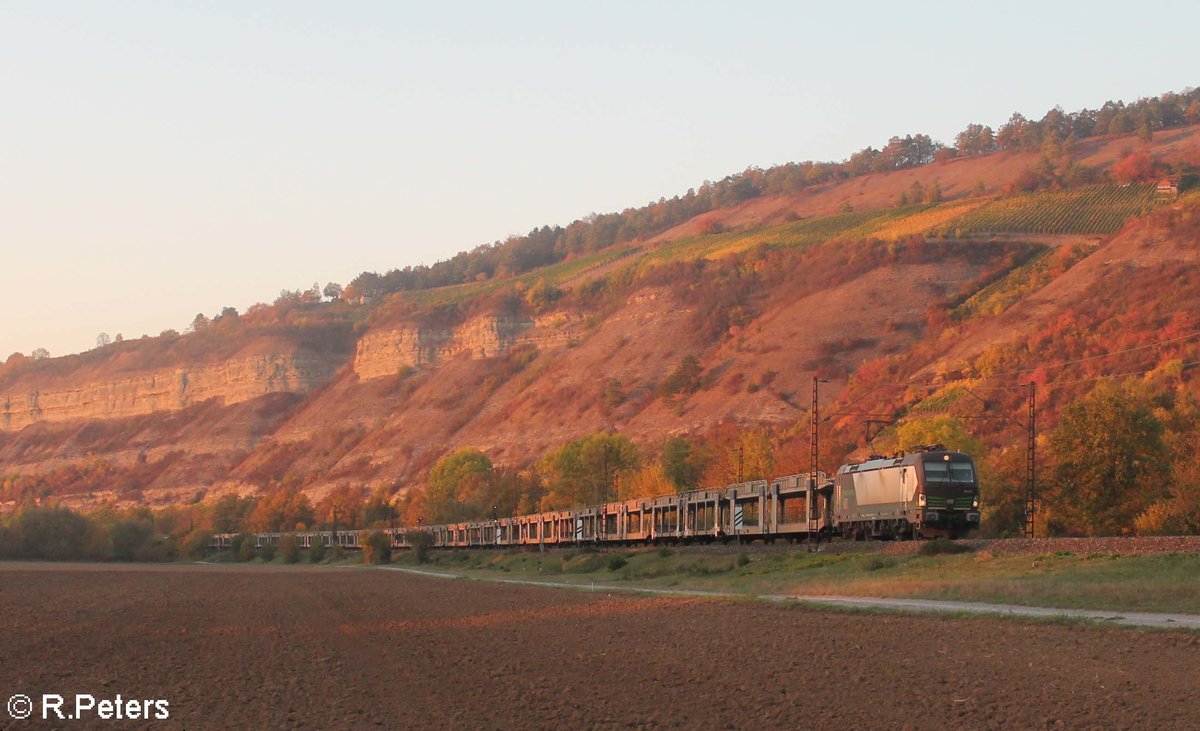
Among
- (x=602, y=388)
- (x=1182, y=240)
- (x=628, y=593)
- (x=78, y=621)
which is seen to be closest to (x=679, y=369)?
(x=602, y=388)

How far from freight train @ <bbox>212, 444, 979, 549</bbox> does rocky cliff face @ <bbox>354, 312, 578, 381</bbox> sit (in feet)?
366

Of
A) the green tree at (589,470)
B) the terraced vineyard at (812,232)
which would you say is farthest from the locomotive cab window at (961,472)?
the terraced vineyard at (812,232)

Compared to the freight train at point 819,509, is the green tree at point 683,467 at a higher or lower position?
higher

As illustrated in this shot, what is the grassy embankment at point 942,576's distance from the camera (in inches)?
971

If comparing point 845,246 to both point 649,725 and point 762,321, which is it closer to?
point 762,321

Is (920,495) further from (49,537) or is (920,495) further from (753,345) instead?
(49,537)

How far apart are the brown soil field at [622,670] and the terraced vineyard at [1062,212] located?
5292 inches

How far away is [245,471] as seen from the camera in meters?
174

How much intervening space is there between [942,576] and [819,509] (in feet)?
A: 58.2

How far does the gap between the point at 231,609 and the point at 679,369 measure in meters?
106

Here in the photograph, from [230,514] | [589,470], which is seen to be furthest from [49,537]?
[589,470]

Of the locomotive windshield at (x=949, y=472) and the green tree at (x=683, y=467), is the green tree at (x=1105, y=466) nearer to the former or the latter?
the locomotive windshield at (x=949, y=472)

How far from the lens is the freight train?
42344 mm

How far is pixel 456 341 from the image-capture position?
648 feet
